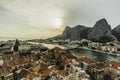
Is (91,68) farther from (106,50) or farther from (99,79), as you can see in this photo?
(106,50)

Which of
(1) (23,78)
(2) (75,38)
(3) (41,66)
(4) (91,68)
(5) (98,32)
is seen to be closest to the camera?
(1) (23,78)

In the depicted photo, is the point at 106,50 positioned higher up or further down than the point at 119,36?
further down

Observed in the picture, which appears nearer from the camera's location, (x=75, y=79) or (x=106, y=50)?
(x=75, y=79)

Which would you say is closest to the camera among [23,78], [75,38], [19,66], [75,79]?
[75,79]

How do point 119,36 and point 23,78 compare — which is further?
point 119,36

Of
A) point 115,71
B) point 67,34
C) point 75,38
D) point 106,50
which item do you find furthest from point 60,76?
point 67,34

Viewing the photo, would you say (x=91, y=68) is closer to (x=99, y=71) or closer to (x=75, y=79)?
(x=99, y=71)

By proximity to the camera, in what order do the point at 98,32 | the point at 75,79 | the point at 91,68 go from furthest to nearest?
the point at 98,32 < the point at 91,68 < the point at 75,79

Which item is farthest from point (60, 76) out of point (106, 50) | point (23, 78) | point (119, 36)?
point (119, 36)

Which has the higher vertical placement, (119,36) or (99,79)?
(119,36)
